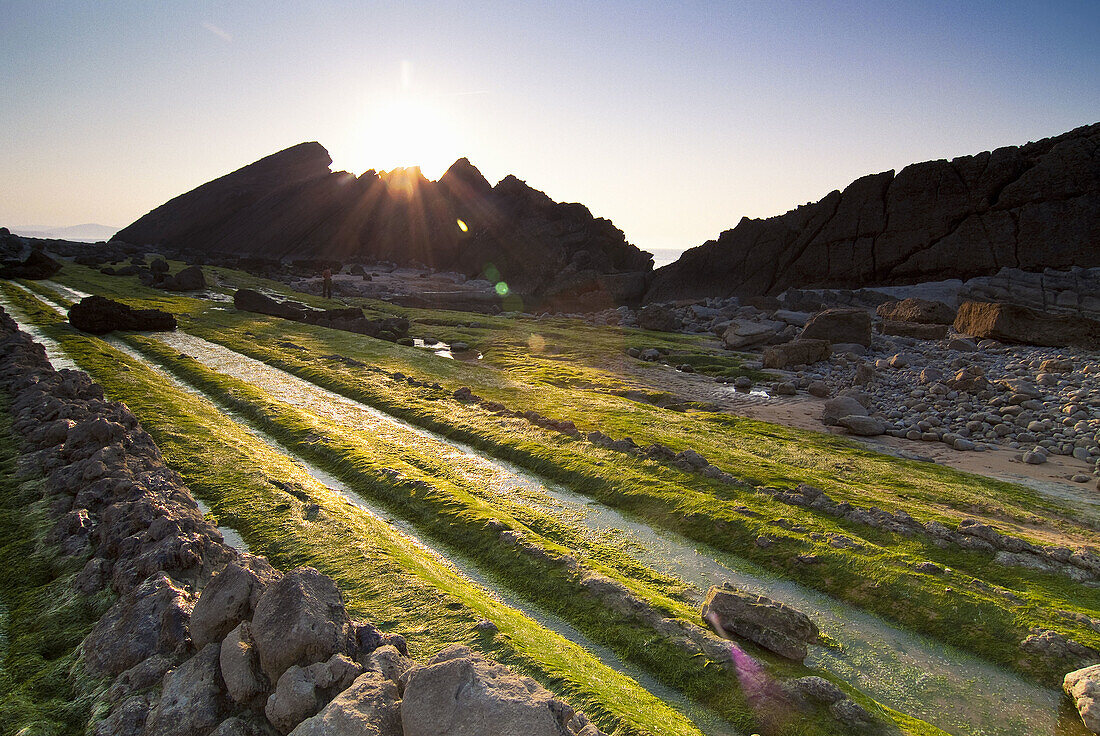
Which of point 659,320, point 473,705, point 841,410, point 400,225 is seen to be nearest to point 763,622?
point 473,705

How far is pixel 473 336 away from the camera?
169 feet

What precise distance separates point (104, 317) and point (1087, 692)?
49.9m

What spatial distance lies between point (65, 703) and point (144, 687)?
1132mm

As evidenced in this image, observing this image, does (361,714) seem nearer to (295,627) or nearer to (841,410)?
(295,627)

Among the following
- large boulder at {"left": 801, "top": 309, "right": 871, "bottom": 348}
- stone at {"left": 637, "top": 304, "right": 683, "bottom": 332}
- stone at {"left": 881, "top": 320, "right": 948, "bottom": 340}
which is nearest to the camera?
large boulder at {"left": 801, "top": 309, "right": 871, "bottom": 348}

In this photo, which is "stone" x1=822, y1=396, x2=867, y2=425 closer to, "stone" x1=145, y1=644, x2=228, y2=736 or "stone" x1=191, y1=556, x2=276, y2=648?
"stone" x1=191, y1=556, x2=276, y2=648

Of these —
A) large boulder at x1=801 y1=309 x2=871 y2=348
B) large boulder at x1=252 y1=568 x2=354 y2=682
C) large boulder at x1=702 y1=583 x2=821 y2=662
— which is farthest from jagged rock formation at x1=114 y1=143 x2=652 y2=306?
large boulder at x1=252 y1=568 x2=354 y2=682

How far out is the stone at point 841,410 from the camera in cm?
2498

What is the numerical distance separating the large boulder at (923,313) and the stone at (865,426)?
1172 inches

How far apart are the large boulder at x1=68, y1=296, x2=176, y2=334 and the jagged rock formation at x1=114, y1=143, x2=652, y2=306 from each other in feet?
208

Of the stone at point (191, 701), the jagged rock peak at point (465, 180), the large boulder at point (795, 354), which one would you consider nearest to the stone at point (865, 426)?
the large boulder at point (795, 354)

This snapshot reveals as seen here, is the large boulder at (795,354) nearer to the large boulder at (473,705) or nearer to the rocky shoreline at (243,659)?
the rocky shoreline at (243,659)

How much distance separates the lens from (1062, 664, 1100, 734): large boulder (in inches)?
321

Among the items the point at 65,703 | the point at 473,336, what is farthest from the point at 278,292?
the point at 65,703
